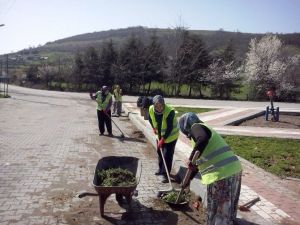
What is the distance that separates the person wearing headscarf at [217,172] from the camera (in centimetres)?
484

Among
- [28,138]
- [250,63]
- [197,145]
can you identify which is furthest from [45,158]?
[250,63]

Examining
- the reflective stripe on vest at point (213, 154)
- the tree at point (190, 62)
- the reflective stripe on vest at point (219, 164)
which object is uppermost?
the tree at point (190, 62)

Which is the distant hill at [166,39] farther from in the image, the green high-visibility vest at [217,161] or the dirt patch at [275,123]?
the green high-visibility vest at [217,161]

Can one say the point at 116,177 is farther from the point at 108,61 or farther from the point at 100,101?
the point at 108,61

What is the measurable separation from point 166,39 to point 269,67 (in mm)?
13503

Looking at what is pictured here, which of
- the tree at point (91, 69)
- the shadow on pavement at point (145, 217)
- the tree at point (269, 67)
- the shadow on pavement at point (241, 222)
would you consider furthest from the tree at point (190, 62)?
the shadow on pavement at point (241, 222)

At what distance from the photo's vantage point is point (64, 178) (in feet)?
27.3

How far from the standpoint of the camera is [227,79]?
4050 cm

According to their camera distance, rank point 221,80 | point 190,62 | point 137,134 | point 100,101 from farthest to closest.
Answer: point 190,62
point 221,80
point 137,134
point 100,101

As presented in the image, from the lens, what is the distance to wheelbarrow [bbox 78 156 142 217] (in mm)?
5887

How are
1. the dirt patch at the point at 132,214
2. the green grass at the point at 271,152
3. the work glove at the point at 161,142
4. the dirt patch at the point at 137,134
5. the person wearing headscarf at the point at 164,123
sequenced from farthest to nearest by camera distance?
the dirt patch at the point at 137,134 → the green grass at the point at 271,152 → the work glove at the point at 161,142 → the person wearing headscarf at the point at 164,123 → the dirt patch at the point at 132,214

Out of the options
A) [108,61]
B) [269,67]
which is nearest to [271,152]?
[269,67]

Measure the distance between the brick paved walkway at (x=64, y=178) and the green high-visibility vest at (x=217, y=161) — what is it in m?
1.54

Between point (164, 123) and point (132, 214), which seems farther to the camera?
point (164, 123)
